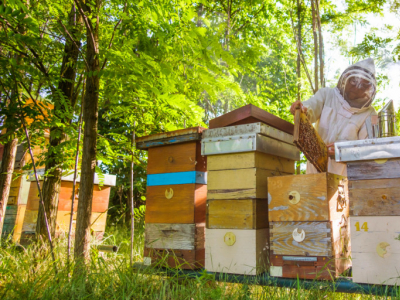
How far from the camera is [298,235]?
197 cm

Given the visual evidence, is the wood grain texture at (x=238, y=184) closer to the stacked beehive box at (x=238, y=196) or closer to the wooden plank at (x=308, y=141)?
the stacked beehive box at (x=238, y=196)

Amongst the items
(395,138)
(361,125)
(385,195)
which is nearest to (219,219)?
(385,195)

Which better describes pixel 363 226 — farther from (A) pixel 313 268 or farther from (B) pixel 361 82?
(B) pixel 361 82

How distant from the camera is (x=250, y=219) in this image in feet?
7.00

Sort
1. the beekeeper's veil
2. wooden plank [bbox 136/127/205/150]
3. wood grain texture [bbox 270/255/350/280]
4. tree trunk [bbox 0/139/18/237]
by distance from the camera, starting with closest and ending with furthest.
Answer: wood grain texture [bbox 270/255/350/280], wooden plank [bbox 136/127/205/150], the beekeeper's veil, tree trunk [bbox 0/139/18/237]

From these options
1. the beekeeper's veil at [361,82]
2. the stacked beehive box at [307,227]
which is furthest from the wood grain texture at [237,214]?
the beekeeper's veil at [361,82]

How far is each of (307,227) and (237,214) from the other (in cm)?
45

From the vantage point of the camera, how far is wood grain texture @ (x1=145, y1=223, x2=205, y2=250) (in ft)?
7.75

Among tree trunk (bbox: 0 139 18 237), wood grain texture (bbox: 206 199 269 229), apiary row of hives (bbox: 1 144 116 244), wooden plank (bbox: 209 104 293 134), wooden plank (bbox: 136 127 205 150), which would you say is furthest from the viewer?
apiary row of hives (bbox: 1 144 116 244)

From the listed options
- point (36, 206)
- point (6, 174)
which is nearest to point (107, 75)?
point (6, 174)

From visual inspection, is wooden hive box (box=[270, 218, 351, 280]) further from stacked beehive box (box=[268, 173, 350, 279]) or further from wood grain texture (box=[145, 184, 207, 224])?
wood grain texture (box=[145, 184, 207, 224])

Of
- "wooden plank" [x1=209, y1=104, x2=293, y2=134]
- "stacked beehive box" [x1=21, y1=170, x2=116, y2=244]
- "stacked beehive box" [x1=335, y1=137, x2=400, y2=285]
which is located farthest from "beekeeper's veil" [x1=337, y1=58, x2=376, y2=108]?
"stacked beehive box" [x1=21, y1=170, x2=116, y2=244]

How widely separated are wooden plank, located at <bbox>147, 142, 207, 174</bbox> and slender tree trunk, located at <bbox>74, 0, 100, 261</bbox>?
0.47 meters

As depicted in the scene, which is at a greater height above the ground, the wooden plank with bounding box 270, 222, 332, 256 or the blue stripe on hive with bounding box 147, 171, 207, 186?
the blue stripe on hive with bounding box 147, 171, 207, 186
